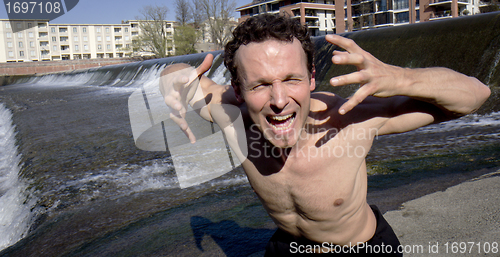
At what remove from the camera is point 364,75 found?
1326 millimetres

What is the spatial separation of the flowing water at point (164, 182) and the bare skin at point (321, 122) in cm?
105

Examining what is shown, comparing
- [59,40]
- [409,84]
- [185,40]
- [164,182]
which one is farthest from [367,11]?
[59,40]

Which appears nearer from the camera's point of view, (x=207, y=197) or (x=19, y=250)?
(x=19, y=250)

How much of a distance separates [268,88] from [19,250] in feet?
9.28

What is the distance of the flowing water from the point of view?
10.3 feet

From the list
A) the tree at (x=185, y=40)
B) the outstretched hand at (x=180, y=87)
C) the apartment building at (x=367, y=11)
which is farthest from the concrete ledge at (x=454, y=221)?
the tree at (x=185, y=40)

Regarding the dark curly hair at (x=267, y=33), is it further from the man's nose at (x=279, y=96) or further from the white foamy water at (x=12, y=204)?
the white foamy water at (x=12, y=204)

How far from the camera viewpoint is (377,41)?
950 cm

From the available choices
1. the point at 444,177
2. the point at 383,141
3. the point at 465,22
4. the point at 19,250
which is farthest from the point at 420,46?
the point at 19,250

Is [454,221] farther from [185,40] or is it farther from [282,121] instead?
[185,40]

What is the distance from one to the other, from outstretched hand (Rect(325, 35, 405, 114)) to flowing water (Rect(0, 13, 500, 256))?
174 centimetres

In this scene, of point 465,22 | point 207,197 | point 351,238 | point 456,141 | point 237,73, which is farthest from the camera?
point 465,22

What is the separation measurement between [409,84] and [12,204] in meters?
4.70

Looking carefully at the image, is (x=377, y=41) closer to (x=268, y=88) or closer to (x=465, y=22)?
(x=465, y=22)
